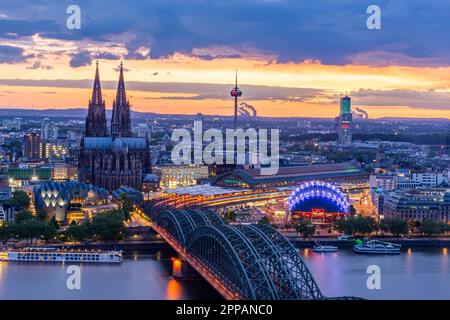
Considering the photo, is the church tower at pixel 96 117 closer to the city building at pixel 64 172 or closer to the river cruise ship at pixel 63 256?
the city building at pixel 64 172

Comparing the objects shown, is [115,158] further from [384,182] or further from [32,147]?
[32,147]

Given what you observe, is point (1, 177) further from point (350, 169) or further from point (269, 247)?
point (269, 247)

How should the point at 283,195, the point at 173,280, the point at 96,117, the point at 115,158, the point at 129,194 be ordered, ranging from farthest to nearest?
1. the point at 96,117
2. the point at 115,158
3. the point at 283,195
4. the point at 129,194
5. the point at 173,280

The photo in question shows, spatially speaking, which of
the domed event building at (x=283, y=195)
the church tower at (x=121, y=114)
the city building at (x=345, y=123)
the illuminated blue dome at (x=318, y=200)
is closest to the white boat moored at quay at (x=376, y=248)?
the domed event building at (x=283, y=195)

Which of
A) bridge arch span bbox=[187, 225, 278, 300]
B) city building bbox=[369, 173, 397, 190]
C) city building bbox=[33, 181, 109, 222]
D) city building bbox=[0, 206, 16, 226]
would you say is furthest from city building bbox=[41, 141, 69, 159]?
bridge arch span bbox=[187, 225, 278, 300]

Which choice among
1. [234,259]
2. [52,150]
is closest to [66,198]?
[234,259]
